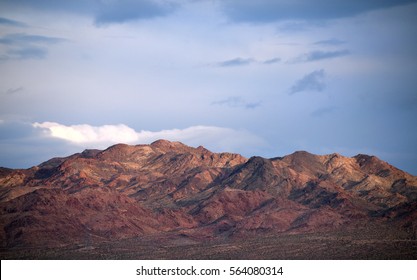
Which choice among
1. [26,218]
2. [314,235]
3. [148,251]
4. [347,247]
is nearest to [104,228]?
[26,218]

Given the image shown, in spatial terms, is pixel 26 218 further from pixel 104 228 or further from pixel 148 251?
pixel 148 251

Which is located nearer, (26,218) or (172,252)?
(172,252)

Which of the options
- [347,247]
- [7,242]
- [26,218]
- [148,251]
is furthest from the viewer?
[26,218]

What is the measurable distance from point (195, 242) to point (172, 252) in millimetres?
25022

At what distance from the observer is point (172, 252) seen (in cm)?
16275
